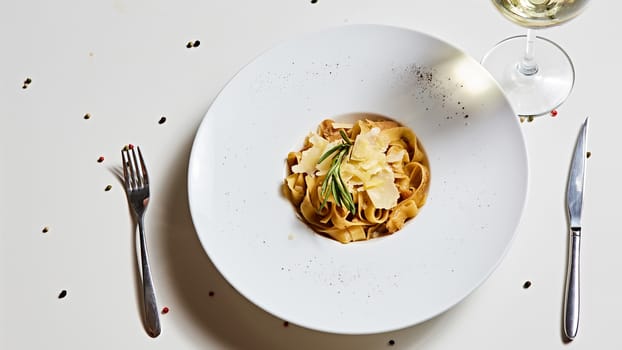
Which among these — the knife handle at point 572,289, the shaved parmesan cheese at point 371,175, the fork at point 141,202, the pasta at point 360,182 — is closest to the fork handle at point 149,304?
the fork at point 141,202

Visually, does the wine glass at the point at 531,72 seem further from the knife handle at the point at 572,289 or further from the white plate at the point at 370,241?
the knife handle at the point at 572,289

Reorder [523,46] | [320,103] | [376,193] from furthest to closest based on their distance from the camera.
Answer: [523,46] → [320,103] → [376,193]

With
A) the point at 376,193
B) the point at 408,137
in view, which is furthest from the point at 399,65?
the point at 376,193

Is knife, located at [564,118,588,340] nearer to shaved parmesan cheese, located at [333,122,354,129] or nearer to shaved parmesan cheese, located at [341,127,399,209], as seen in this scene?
shaved parmesan cheese, located at [341,127,399,209]

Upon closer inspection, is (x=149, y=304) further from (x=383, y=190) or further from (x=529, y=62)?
(x=529, y=62)

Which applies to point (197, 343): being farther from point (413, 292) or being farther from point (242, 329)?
point (413, 292)

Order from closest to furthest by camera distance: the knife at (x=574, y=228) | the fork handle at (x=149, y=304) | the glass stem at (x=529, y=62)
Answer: the knife at (x=574, y=228) → the fork handle at (x=149, y=304) → the glass stem at (x=529, y=62)
